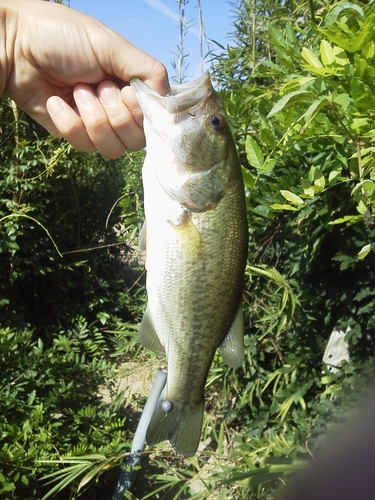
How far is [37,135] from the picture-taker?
3.97 m

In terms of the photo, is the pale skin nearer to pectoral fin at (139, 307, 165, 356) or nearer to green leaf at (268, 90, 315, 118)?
green leaf at (268, 90, 315, 118)

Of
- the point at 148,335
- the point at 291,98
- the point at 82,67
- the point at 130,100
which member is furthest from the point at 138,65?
the point at 148,335

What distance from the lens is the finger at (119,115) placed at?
1.46 meters

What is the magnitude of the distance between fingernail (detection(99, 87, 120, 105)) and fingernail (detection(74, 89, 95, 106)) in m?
0.03

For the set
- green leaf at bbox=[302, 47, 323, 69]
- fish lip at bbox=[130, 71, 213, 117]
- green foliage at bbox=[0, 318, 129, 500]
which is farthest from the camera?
green foliage at bbox=[0, 318, 129, 500]

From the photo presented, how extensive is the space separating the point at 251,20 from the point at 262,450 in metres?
2.92

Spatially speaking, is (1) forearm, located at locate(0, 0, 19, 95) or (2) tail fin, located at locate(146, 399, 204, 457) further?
(1) forearm, located at locate(0, 0, 19, 95)

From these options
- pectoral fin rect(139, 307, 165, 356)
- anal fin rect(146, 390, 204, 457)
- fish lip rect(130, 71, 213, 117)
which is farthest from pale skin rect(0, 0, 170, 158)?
anal fin rect(146, 390, 204, 457)

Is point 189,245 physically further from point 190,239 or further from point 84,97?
point 84,97

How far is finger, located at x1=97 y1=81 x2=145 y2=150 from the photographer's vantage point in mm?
1463

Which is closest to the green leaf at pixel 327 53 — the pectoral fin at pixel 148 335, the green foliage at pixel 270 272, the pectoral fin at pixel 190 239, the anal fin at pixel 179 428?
the green foliage at pixel 270 272

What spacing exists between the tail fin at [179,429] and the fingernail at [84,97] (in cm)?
98

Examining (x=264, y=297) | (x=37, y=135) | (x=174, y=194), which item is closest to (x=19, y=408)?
(x=264, y=297)

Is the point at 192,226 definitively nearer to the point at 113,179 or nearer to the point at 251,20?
the point at 251,20
